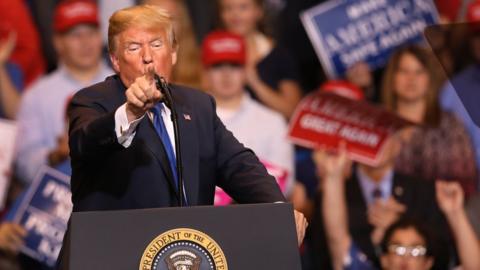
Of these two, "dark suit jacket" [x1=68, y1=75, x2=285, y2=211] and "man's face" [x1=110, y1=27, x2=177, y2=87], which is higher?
"man's face" [x1=110, y1=27, x2=177, y2=87]

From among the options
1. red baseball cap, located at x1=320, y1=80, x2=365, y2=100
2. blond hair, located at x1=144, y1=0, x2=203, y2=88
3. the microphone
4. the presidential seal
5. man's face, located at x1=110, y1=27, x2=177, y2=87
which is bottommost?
red baseball cap, located at x1=320, y1=80, x2=365, y2=100

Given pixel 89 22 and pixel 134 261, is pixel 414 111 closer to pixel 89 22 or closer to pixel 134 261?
pixel 89 22

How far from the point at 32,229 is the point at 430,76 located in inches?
89.1

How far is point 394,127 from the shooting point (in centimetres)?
587

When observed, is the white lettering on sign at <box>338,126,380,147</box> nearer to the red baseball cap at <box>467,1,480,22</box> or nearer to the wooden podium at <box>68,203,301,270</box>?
the red baseball cap at <box>467,1,480,22</box>

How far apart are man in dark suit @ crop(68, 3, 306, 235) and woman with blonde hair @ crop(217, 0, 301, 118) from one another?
321 centimetres

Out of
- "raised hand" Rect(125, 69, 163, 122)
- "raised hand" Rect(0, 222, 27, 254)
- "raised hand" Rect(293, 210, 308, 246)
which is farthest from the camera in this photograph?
"raised hand" Rect(0, 222, 27, 254)

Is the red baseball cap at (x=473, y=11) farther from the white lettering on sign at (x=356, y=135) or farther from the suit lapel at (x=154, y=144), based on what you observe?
the suit lapel at (x=154, y=144)

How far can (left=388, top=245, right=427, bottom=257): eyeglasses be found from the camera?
5074mm

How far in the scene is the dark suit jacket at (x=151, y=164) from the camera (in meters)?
2.88

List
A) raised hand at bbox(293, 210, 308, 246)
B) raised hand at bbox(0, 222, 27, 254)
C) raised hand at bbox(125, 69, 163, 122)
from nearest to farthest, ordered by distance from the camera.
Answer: raised hand at bbox(125, 69, 163, 122)
raised hand at bbox(293, 210, 308, 246)
raised hand at bbox(0, 222, 27, 254)

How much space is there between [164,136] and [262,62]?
3.35 m

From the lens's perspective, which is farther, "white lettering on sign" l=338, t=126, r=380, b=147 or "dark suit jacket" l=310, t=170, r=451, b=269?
"white lettering on sign" l=338, t=126, r=380, b=147

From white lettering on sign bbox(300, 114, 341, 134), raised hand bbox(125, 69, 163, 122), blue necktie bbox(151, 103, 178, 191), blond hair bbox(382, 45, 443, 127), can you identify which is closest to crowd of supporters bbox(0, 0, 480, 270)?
blond hair bbox(382, 45, 443, 127)
